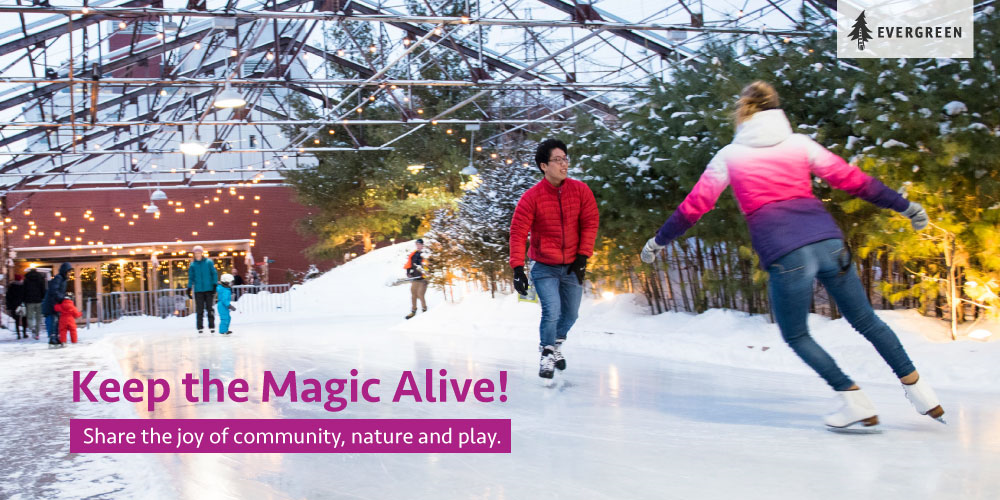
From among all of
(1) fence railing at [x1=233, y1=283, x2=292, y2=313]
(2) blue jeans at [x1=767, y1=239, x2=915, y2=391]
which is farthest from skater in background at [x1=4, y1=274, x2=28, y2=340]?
(2) blue jeans at [x1=767, y1=239, x2=915, y2=391]

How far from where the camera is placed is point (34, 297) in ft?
52.5

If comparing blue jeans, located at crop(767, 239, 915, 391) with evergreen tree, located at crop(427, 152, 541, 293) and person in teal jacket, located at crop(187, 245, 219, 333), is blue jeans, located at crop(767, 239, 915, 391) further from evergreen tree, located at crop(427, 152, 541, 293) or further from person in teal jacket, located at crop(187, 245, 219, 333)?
person in teal jacket, located at crop(187, 245, 219, 333)

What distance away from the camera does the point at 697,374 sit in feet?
18.5

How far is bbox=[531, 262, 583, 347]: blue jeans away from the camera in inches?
208

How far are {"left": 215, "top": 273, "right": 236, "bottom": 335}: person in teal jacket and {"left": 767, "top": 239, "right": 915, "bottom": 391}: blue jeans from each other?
10.8m

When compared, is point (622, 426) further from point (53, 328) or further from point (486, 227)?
point (53, 328)

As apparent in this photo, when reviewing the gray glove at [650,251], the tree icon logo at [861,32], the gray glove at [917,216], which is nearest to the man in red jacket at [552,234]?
the gray glove at [650,251]

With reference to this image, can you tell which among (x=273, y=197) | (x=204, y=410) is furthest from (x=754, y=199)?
(x=273, y=197)

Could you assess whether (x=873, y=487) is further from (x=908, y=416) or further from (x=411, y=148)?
(x=411, y=148)

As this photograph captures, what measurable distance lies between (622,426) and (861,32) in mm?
5211

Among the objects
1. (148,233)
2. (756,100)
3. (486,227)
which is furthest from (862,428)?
(148,233)

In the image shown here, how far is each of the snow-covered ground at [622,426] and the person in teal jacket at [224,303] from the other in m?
4.72

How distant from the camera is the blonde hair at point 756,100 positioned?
140 inches

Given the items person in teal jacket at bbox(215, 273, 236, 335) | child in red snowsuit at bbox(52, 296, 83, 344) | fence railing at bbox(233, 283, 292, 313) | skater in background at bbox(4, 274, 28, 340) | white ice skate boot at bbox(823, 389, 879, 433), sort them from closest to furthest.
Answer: white ice skate boot at bbox(823, 389, 879, 433) → child in red snowsuit at bbox(52, 296, 83, 344) → person in teal jacket at bbox(215, 273, 236, 335) → skater in background at bbox(4, 274, 28, 340) → fence railing at bbox(233, 283, 292, 313)
